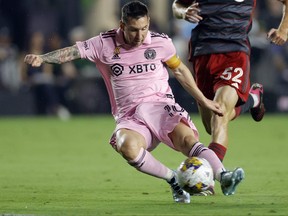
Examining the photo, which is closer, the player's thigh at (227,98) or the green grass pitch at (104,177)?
the green grass pitch at (104,177)

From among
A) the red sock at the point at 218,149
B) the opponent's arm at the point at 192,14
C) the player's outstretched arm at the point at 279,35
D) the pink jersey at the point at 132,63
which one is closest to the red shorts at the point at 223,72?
the opponent's arm at the point at 192,14

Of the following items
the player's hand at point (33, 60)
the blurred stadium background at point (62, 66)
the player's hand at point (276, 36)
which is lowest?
the blurred stadium background at point (62, 66)

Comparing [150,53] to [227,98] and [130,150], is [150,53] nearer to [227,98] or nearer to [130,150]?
[130,150]

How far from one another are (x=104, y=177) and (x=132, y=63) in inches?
97.5

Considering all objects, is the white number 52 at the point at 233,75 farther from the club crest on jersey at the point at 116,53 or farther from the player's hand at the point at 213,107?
the club crest on jersey at the point at 116,53

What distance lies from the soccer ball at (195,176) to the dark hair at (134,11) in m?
1.44

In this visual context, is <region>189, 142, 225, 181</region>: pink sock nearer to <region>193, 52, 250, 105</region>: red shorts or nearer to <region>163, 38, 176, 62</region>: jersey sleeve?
<region>163, 38, 176, 62</region>: jersey sleeve

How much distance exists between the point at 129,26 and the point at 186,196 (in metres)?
1.66

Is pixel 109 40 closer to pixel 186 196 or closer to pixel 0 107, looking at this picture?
pixel 186 196

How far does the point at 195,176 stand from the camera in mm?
9844

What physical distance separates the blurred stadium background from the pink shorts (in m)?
14.5

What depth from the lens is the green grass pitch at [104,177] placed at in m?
9.59

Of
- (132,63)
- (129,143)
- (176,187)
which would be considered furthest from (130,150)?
(132,63)

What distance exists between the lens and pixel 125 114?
10812 millimetres
